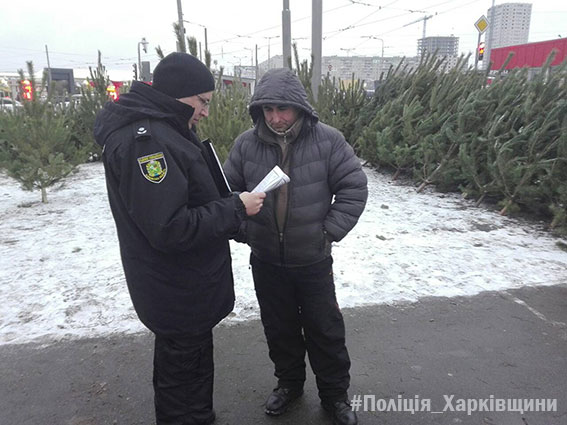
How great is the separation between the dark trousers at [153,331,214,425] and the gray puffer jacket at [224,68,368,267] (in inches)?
24.6

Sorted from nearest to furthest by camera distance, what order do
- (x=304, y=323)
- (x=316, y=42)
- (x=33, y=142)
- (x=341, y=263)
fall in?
1. (x=304, y=323)
2. (x=341, y=263)
3. (x=33, y=142)
4. (x=316, y=42)

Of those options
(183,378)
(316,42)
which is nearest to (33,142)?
(183,378)

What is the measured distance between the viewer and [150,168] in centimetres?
161

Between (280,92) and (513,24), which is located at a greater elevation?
(513,24)

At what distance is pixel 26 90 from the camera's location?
21.8ft

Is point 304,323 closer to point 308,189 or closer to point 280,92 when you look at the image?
point 308,189

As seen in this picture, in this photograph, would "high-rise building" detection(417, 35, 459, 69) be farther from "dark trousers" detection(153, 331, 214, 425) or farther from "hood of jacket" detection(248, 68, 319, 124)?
"dark trousers" detection(153, 331, 214, 425)

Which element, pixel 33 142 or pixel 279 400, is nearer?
pixel 279 400

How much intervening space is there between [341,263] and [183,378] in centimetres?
271

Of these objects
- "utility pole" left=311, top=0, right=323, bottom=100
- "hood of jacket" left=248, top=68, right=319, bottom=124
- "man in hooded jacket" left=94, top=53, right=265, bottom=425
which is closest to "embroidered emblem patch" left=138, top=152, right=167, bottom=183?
"man in hooded jacket" left=94, top=53, right=265, bottom=425

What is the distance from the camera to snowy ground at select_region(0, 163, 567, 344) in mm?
3484

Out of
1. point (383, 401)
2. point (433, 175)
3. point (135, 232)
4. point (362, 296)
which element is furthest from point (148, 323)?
point (433, 175)

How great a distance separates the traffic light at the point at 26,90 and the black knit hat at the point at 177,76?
6047 millimetres

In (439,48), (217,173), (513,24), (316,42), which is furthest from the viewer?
(513,24)
